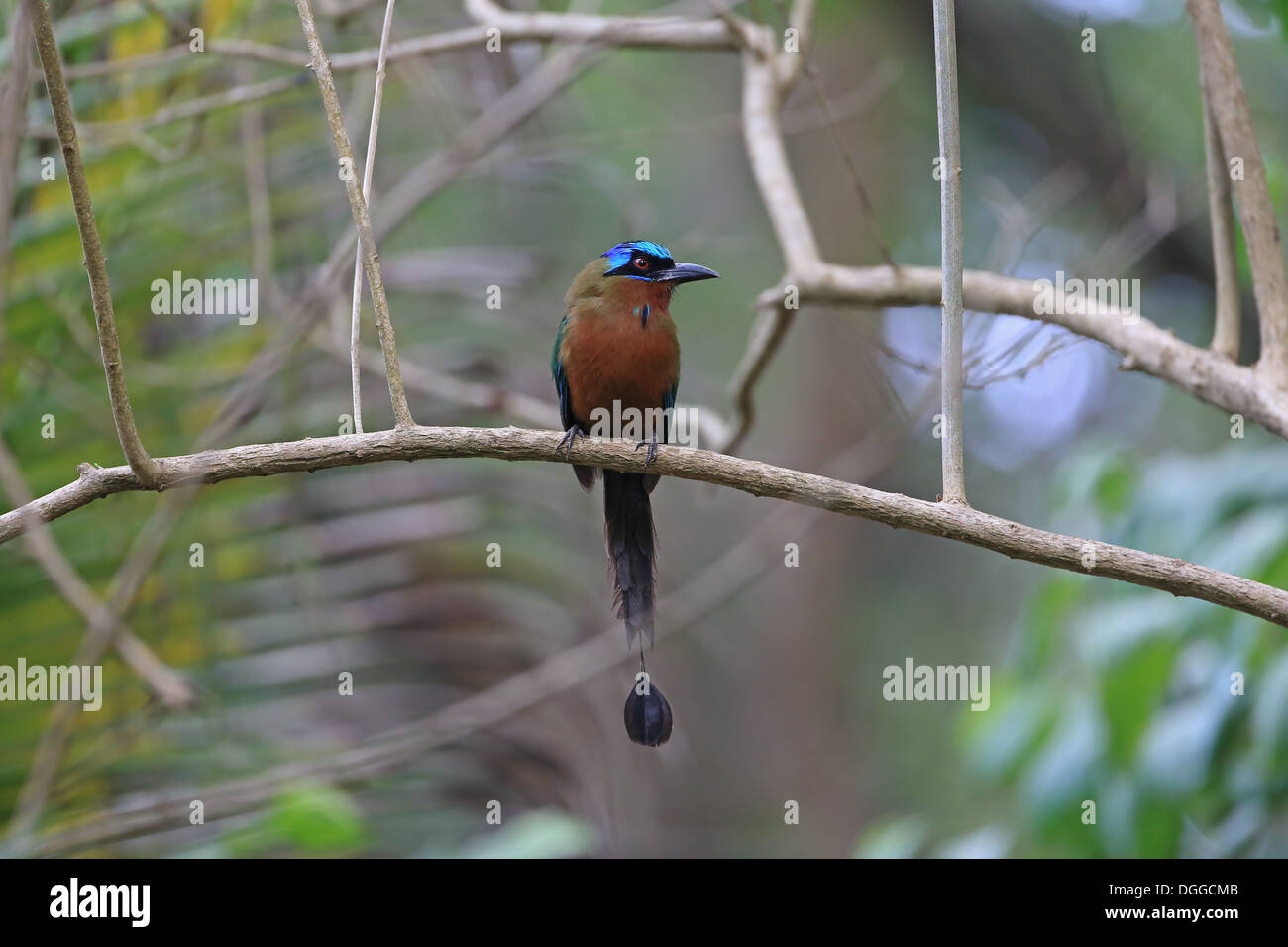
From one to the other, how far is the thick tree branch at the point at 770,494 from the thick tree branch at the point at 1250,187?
0.94 m

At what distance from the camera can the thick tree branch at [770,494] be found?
2.34 metres

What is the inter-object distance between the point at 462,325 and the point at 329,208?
2.51ft

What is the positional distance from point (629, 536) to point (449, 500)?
3.70 feet

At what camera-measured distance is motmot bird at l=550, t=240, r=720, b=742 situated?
3.69 meters

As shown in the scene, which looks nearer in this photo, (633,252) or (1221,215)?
(1221,215)

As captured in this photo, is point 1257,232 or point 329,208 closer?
point 1257,232

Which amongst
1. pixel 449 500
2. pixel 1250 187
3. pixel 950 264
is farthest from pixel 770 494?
pixel 449 500

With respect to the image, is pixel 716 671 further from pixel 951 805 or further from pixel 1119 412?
pixel 1119 412

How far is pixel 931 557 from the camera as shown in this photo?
33.6ft

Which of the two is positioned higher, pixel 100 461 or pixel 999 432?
pixel 999 432

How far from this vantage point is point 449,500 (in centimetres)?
457

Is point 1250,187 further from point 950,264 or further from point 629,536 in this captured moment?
point 629,536

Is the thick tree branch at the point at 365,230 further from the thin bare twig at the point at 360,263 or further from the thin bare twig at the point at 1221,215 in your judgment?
the thin bare twig at the point at 1221,215
